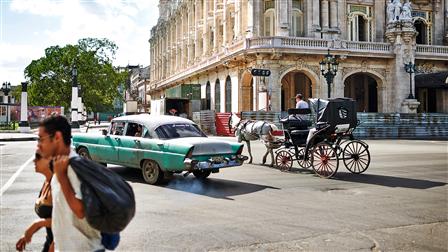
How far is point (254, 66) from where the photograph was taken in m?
35.7

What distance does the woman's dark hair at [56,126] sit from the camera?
2674mm

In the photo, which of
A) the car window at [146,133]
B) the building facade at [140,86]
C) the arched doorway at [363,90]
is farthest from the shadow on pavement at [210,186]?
the building facade at [140,86]

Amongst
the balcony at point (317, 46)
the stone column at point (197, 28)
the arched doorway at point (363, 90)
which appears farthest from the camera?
the stone column at point (197, 28)

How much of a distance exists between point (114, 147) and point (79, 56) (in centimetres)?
5872

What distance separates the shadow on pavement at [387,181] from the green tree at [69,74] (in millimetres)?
59484

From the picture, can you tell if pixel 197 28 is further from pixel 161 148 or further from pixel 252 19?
pixel 161 148

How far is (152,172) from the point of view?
10.5 metres

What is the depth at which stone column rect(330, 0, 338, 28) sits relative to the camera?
38.4 meters

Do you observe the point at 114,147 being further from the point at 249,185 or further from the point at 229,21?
the point at 229,21

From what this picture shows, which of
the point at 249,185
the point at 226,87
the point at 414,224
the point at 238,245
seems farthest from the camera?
the point at 226,87

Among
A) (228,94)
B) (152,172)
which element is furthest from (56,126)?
(228,94)

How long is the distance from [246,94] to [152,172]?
2883 centimetres

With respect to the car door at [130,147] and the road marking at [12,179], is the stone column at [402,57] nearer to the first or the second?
the car door at [130,147]

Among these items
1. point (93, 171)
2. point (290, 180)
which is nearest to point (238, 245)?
point (93, 171)
